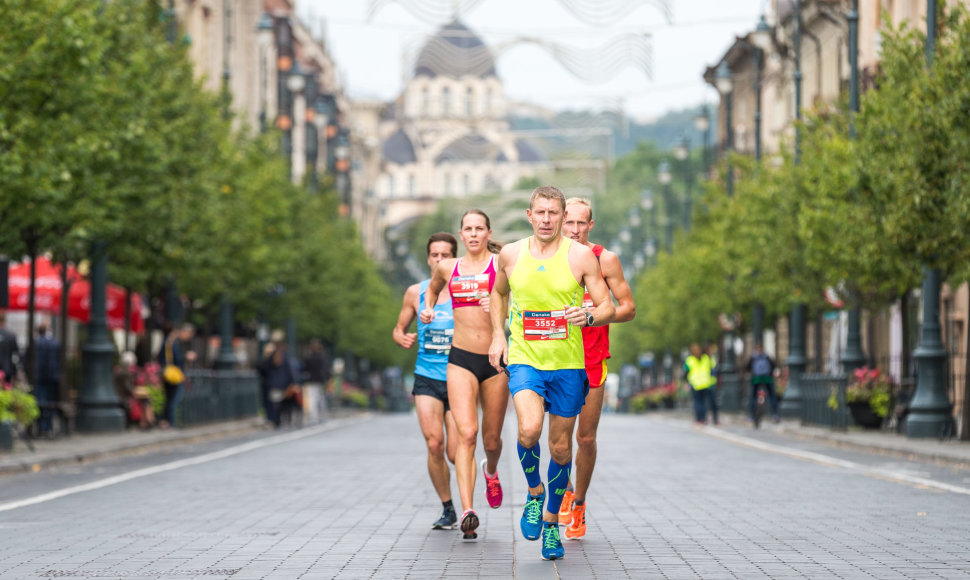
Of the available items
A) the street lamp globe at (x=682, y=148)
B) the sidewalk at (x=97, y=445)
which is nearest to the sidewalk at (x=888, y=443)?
the sidewalk at (x=97, y=445)

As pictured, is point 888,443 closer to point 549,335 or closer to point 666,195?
point 549,335

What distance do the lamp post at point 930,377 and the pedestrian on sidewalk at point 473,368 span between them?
1661 centimetres

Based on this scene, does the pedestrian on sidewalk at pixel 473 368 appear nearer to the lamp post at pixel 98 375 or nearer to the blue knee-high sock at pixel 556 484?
the blue knee-high sock at pixel 556 484

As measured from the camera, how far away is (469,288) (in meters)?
11.7

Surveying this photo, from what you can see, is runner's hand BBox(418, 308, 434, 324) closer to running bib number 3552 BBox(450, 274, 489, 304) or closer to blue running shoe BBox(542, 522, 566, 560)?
running bib number 3552 BBox(450, 274, 489, 304)

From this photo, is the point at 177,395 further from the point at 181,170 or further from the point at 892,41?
the point at 892,41

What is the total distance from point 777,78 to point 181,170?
119 feet

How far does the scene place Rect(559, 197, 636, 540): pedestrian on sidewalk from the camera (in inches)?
414

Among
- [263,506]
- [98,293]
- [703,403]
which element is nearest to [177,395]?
Answer: [98,293]

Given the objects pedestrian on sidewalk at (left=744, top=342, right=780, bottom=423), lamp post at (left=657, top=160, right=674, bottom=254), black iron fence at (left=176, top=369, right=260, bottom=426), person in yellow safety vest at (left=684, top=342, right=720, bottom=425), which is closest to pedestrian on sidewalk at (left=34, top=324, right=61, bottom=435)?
black iron fence at (left=176, top=369, right=260, bottom=426)

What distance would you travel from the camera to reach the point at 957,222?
2369 cm

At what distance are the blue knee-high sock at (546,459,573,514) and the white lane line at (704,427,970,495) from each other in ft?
21.5

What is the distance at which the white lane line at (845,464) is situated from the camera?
1714 centimetres

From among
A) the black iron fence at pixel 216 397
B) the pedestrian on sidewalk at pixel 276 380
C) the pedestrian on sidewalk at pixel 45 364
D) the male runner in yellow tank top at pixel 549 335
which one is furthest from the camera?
the pedestrian on sidewalk at pixel 276 380
